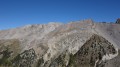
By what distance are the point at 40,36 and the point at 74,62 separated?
1376 cm

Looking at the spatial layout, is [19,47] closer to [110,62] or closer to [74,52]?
[74,52]

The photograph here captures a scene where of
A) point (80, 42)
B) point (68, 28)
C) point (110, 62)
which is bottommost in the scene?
point (110, 62)

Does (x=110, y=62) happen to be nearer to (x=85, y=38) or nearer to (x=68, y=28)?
(x=85, y=38)

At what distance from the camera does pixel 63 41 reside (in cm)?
5359

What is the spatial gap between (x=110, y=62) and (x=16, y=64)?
825 inches

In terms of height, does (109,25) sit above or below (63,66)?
above

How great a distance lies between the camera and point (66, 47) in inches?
2045

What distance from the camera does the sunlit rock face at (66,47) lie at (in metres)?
48.5

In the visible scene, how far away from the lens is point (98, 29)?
57844 mm

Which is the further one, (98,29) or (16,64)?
(98,29)

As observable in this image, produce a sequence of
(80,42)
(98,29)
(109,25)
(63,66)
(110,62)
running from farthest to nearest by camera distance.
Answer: (109,25) < (98,29) < (80,42) < (63,66) < (110,62)

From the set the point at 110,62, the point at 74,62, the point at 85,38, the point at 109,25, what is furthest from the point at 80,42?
the point at 109,25

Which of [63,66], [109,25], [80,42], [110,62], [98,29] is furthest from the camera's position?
[109,25]

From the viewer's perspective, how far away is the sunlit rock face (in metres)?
48.5
